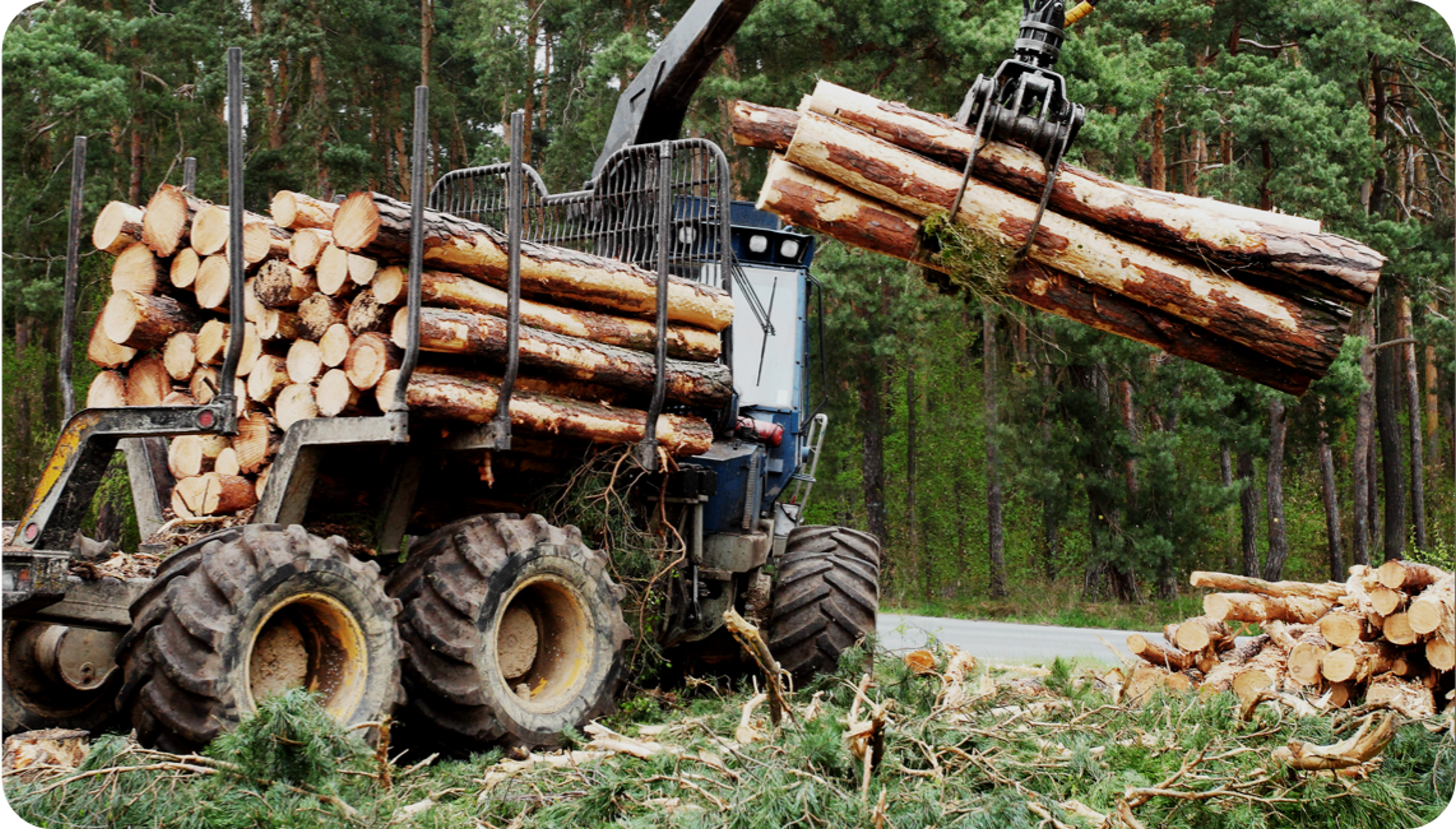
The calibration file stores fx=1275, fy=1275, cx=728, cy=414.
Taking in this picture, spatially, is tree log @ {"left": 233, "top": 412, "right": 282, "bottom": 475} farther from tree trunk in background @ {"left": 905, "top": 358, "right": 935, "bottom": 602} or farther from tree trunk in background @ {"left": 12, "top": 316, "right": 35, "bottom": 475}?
tree trunk in background @ {"left": 905, "top": 358, "right": 935, "bottom": 602}


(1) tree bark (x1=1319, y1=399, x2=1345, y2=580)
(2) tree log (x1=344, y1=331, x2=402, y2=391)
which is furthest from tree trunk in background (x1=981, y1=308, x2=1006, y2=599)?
(2) tree log (x1=344, y1=331, x2=402, y2=391)

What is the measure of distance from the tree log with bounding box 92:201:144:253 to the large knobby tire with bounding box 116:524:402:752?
2000 mm

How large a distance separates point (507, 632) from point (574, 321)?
165 centimetres

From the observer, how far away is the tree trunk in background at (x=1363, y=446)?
21438 mm

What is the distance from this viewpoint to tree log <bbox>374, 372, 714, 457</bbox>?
5.82 m

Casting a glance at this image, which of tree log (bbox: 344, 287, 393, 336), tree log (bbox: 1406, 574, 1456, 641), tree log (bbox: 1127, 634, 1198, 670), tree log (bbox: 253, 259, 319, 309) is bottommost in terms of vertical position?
tree log (bbox: 1127, 634, 1198, 670)

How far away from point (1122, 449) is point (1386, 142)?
8.43m

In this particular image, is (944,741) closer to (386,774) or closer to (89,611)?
(386,774)

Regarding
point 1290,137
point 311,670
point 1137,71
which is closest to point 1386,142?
point 1290,137

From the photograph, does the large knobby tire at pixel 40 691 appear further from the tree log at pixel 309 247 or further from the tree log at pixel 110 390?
the tree log at pixel 309 247

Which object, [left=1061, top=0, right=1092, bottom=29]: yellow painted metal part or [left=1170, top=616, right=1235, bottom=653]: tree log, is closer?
[left=1061, top=0, right=1092, bottom=29]: yellow painted metal part

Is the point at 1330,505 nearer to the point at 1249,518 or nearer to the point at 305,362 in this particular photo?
the point at 1249,518

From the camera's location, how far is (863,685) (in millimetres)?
4777

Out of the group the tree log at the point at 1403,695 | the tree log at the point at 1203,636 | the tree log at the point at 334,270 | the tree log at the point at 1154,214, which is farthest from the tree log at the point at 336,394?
the tree log at the point at 1203,636
